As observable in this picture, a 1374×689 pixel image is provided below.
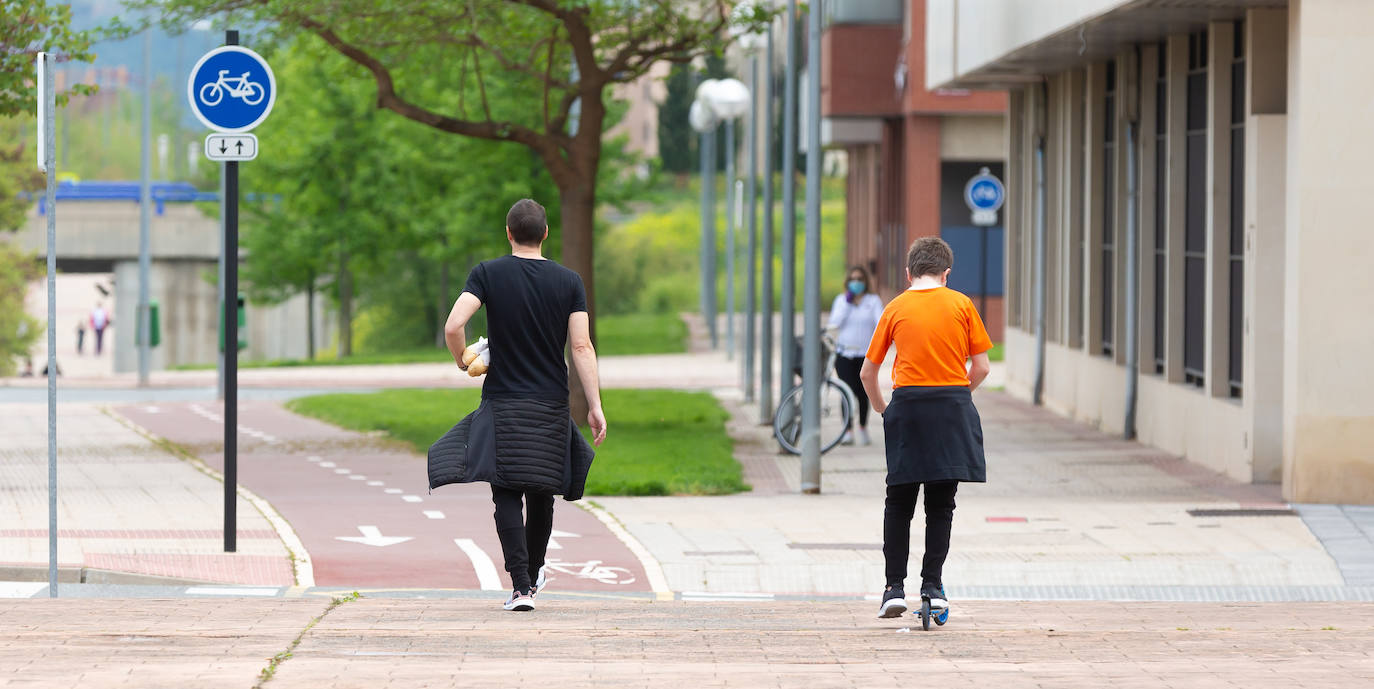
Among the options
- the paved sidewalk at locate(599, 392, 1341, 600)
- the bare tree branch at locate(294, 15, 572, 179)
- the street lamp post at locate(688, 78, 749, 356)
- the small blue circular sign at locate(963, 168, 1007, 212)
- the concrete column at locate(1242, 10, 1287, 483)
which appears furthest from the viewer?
the small blue circular sign at locate(963, 168, 1007, 212)

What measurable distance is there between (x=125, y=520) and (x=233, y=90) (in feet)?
9.41

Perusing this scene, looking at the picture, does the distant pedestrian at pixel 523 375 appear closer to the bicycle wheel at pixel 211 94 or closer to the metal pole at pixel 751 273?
the bicycle wheel at pixel 211 94

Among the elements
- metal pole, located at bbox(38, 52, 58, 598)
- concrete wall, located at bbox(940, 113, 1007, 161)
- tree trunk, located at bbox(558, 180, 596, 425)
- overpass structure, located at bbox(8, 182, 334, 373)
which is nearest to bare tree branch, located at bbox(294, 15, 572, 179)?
tree trunk, located at bbox(558, 180, 596, 425)

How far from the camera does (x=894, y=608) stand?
798 centimetres

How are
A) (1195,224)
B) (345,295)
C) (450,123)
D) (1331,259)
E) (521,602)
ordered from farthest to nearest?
1. (345,295)
2. (450,123)
3. (1195,224)
4. (1331,259)
5. (521,602)

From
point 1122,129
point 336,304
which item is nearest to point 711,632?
point 1122,129

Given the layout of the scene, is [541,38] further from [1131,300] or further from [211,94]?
[211,94]

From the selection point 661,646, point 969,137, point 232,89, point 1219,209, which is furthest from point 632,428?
point 969,137

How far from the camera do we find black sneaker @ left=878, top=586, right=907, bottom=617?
7.97 metres

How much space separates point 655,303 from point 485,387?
57.2 metres

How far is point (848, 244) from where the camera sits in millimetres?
56938

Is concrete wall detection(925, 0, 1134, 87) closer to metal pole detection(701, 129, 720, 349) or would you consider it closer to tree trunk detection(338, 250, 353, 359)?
metal pole detection(701, 129, 720, 349)

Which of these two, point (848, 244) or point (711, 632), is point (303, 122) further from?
point (711, 632)

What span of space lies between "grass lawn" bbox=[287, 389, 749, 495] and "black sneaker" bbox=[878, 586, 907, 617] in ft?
20.9
